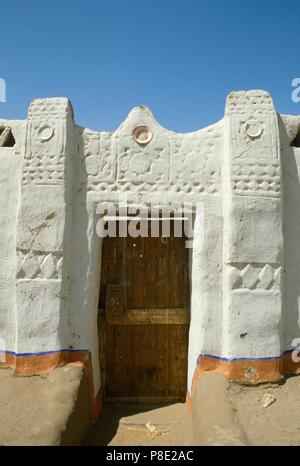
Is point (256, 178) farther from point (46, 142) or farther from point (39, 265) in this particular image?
point (39, 265)

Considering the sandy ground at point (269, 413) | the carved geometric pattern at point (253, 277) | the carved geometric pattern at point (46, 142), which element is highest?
the carved geometric pattern at point (46, 142)

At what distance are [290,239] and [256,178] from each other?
A: 2.58 ft

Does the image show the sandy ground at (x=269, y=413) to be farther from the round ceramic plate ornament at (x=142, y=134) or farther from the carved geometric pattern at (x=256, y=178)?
the round ceramic plate ornament at (x=142, y=134)

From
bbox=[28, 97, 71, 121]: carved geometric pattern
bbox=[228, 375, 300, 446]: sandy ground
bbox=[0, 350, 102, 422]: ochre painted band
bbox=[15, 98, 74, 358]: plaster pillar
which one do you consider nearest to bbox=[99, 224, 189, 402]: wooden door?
bbox=[0, 350, 102, 422]: ochre painted band

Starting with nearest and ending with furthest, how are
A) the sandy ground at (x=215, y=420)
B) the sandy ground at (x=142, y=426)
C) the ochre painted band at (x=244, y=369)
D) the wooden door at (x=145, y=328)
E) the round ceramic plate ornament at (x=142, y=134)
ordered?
1. the sandy ground at (x=215, y=420)
2. the sandy ground at (x=142, y=426)
3. the ochre painted band at (x=244, y=369)
4. the round ceramic plate ornament at (x=142, y=134)
5. the wooden door at (x=145, y=328)

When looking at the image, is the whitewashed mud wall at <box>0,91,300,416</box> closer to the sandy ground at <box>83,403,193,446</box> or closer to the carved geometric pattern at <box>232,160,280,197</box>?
the carved geometric pattern at <box>232,160,280,197</box>

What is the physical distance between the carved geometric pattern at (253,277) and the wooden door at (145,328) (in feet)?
2.28

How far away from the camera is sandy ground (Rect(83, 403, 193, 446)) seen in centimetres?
349

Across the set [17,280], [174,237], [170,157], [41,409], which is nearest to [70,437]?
[41,409]

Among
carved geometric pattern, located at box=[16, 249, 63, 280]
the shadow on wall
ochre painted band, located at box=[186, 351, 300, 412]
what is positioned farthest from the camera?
the shadow on wall

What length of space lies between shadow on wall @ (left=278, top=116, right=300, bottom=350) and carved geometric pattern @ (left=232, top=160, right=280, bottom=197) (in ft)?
0.87

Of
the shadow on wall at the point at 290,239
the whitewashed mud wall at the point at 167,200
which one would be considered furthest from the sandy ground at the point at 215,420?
the shadow on wall at the point at 290,239

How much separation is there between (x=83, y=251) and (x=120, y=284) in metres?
0.65

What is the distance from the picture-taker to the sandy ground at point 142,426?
3492 mm
